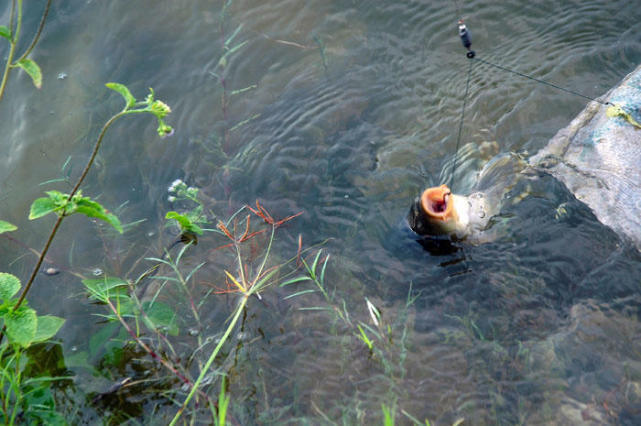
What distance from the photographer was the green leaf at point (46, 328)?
97.7 inches

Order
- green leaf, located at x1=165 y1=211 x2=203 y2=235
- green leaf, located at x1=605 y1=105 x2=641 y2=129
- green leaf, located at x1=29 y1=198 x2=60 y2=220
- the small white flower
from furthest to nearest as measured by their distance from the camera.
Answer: the small white flower
green leaf, located at x1=605 y1=105 x2=641 y2=129
green leaf, located at x1=165 y1=211 x2=203 y2=235
green leaf, located at x1=29 y1=198 x2=60 y2=220

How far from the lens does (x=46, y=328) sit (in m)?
2.52

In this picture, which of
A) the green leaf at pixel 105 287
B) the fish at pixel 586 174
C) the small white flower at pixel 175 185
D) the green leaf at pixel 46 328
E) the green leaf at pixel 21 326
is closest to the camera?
the green leaf at pixel 21 326

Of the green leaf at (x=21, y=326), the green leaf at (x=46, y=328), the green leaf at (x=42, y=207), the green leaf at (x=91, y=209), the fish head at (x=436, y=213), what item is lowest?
the green leaf at (x=46, y=328)

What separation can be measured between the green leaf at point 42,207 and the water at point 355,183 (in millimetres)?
957

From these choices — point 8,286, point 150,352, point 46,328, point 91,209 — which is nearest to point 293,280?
point 150,352

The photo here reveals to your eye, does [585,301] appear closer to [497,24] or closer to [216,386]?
[216,386]

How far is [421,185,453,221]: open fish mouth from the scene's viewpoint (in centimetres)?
278

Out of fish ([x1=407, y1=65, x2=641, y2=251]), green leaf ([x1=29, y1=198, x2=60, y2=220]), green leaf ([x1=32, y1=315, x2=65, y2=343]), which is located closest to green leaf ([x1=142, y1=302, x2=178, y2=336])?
green leaf ([x1=32, y1=315, x2=65, y2=343])

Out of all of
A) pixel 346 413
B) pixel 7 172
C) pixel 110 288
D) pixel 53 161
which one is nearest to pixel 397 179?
pixel 346 413

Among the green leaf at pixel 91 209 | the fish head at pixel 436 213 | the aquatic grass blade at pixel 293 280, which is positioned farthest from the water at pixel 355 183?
the green leaf at pixel 91 209

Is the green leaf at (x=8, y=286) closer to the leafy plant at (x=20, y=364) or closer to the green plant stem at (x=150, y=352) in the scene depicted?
the leafy plant at (x=20, y=364)

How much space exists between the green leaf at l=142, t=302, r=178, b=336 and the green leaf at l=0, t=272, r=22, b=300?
2.09ft

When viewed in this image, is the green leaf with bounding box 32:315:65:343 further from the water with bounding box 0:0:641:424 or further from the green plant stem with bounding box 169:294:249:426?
the green plant stem with bounding box 169:294:249:426
